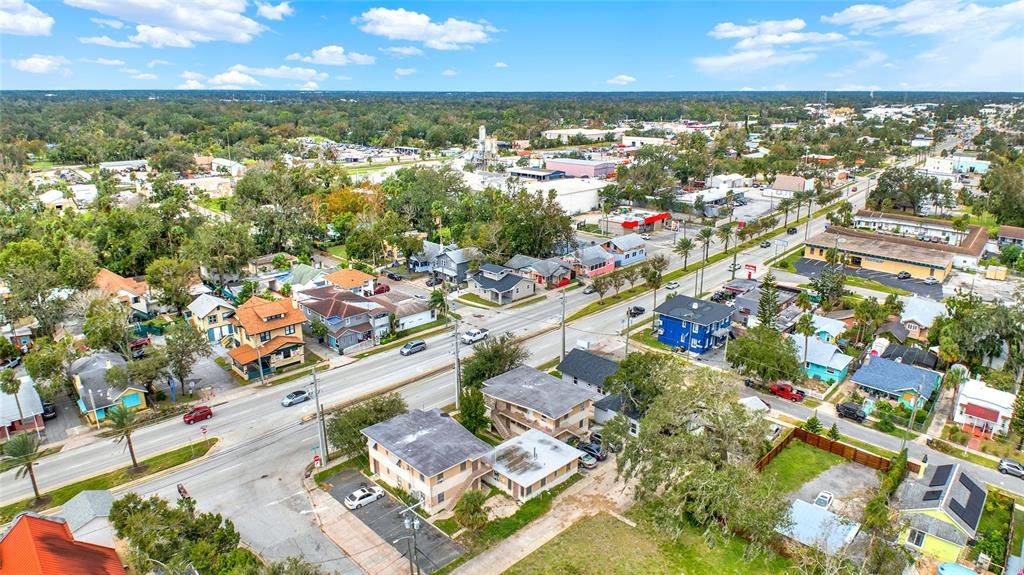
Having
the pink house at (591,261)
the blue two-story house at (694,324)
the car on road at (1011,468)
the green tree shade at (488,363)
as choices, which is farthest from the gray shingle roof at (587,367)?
the pink house at (591,261)

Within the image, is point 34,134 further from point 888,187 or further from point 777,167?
point 888,187

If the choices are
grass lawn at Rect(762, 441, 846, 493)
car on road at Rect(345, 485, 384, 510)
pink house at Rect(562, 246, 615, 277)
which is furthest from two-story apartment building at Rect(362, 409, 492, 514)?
pink house at Rect(562, 246, 615, 277)

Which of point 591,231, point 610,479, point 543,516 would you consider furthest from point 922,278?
point 543,516

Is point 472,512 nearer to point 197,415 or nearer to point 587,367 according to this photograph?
point 587,367

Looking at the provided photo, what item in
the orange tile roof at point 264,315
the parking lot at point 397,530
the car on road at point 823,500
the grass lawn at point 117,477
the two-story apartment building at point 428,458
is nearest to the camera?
the parking lot at point 397,530

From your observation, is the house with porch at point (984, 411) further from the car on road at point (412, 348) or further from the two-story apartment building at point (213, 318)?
the two-story apartment building at point (213, 318)

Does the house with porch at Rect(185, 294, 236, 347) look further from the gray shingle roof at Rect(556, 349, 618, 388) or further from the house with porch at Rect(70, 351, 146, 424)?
the gray shingle roof at Rect(556, 349, 618, 388)
